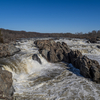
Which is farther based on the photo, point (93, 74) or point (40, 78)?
point (40, 78)

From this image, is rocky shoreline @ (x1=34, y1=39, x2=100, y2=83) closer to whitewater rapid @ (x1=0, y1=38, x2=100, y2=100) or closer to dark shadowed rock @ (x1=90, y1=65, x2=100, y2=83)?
dark shadowed rock @ (x1=90, y1=65, x2=100, y2=83)

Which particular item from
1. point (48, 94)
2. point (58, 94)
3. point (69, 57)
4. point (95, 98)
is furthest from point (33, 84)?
point (69, 57)

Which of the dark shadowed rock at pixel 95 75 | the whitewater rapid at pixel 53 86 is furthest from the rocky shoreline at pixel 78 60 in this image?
the whitewater rapid at pixel 53 86

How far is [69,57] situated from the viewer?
1891cm

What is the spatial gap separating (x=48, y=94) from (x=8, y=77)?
3814 mm

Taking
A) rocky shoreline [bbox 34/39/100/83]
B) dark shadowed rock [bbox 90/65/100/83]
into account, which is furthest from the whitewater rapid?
rocky shoreline [bbox 34/39/100/83]

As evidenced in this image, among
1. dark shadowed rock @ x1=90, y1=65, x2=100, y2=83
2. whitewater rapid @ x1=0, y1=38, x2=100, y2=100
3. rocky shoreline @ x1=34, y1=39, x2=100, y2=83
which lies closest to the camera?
whitewater rapid @ x1=0, y1=38, x2=100, y2=100

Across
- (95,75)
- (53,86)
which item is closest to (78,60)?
(95,75)

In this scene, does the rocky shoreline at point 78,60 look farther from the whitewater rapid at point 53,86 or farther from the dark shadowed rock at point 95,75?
the whitewater rapid at point 53,86

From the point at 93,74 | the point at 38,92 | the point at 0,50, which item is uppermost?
the point at 0,50

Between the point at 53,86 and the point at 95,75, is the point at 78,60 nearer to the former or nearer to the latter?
the point at 95,75

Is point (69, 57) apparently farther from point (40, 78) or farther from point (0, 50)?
point (0, 50)

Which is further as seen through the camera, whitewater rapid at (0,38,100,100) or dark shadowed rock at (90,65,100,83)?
dark shadowed rock at (90,65,100,83)

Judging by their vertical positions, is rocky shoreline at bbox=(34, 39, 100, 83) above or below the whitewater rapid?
above
